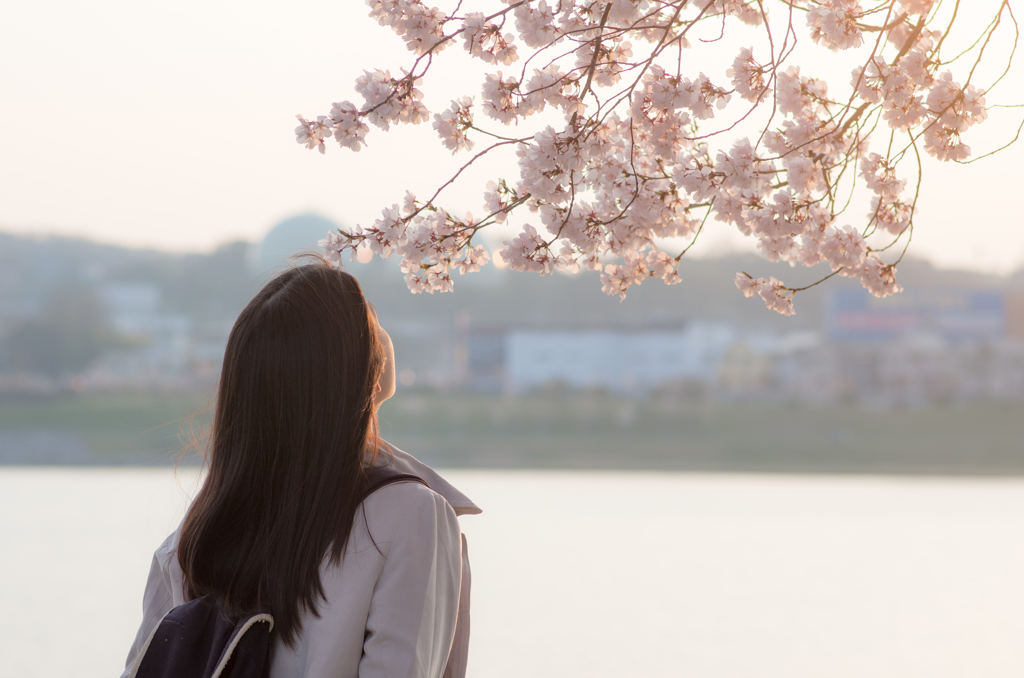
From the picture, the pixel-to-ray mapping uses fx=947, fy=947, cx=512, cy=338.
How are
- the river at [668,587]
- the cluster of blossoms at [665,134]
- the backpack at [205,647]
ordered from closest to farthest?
the backpack at [205,647]
the cluster of blossoms at [665,134]
the river at [668,587]

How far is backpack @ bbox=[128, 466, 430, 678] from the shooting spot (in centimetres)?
80

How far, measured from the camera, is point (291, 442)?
0.86m

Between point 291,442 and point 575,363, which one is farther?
point 575,363

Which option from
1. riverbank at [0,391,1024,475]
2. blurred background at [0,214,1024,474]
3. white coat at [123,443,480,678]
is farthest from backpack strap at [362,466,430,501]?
blurred background at [0,214,1024,474]

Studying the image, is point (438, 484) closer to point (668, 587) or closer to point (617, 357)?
point (668, 587)

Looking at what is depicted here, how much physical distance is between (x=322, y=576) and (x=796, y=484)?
1002cm

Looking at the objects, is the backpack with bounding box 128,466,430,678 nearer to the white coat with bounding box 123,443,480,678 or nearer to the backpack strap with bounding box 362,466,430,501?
the white coat with bounding box 123,443,480,678

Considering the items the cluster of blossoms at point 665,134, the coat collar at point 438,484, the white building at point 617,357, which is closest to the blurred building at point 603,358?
the white building at point 617,357

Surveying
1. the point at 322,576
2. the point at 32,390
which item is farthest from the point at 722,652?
the point at 32,390

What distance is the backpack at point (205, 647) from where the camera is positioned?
31.6 inches

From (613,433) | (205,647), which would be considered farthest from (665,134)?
(613,433)

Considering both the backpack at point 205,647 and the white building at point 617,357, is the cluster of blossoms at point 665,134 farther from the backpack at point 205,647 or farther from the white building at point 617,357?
the white building at point 617,357

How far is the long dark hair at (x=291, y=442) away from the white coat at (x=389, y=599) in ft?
0.05

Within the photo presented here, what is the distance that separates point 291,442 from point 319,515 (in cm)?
7
